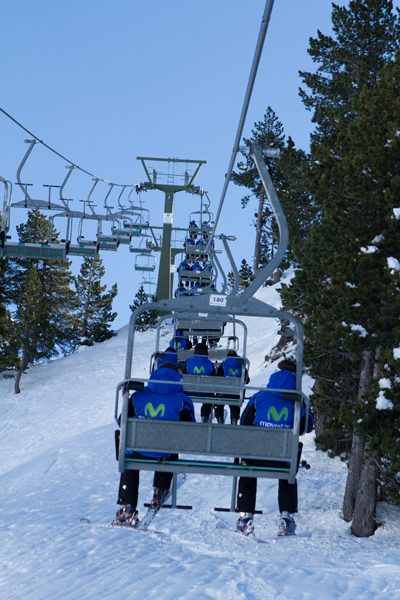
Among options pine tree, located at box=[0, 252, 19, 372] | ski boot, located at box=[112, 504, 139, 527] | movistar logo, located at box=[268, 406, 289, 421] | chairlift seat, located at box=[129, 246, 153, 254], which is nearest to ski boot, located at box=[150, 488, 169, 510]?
ski boot, located at box=[112, 504, 139, 527]

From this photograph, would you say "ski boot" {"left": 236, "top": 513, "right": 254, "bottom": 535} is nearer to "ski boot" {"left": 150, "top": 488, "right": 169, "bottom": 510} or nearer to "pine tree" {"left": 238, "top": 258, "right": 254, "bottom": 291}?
"ski boot" {"left": 150, "top": 488, "right": 169, "bottom": 510}

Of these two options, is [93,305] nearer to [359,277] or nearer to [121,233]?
[121,233]

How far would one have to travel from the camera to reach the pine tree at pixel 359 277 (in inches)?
320

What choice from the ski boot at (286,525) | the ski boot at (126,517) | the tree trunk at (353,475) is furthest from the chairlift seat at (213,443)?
the tree trunk at (353,475)

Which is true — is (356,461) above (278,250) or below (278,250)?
below

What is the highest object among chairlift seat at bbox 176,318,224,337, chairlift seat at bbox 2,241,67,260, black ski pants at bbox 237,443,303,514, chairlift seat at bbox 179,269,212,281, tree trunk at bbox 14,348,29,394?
chairlift seat at bbox 179,269,212,281

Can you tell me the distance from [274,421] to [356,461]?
157 inches

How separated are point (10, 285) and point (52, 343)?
551 centimetres

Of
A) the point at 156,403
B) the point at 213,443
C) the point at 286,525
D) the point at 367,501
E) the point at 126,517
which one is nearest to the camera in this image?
the point at 213,443

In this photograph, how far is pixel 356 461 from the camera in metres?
9.22

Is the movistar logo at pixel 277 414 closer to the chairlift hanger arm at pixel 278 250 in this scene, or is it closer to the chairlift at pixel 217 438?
the chairlift at pixel 217 438

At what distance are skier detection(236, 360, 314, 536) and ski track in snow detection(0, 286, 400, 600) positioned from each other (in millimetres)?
402

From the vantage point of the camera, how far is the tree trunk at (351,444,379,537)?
877 centimetres

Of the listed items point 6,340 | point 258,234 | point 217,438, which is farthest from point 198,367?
point 258,234
